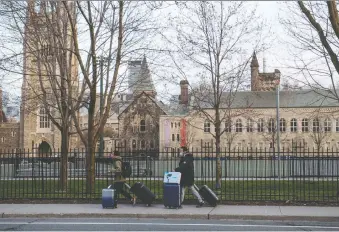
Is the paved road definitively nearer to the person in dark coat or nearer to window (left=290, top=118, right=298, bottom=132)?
the person in dark coat

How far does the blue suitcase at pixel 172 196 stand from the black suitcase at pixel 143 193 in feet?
2.15

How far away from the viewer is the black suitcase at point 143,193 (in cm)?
1609

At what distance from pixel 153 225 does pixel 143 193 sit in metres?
3.46

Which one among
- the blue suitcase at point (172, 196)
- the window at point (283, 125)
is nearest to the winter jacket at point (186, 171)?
the blue suitcase at point (172, 196)

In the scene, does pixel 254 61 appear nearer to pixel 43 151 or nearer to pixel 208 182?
pixel 208 182

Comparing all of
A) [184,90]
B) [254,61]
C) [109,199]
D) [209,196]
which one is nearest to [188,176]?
[209,196]

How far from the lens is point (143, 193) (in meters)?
16.1

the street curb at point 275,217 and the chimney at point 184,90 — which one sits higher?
the chimney at point 184,90

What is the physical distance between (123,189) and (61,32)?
782cm

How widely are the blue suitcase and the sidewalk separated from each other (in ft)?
0.84

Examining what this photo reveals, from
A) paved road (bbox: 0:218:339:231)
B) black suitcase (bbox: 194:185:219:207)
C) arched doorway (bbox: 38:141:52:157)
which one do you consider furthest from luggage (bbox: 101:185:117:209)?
arched doorway (bbox: 38:141:52:157)

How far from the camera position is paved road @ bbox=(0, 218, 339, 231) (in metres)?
12.1

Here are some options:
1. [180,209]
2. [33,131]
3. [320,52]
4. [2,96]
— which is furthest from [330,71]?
[33,131]

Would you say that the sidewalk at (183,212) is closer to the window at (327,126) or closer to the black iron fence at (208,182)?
the black iron fence at (208,182)
